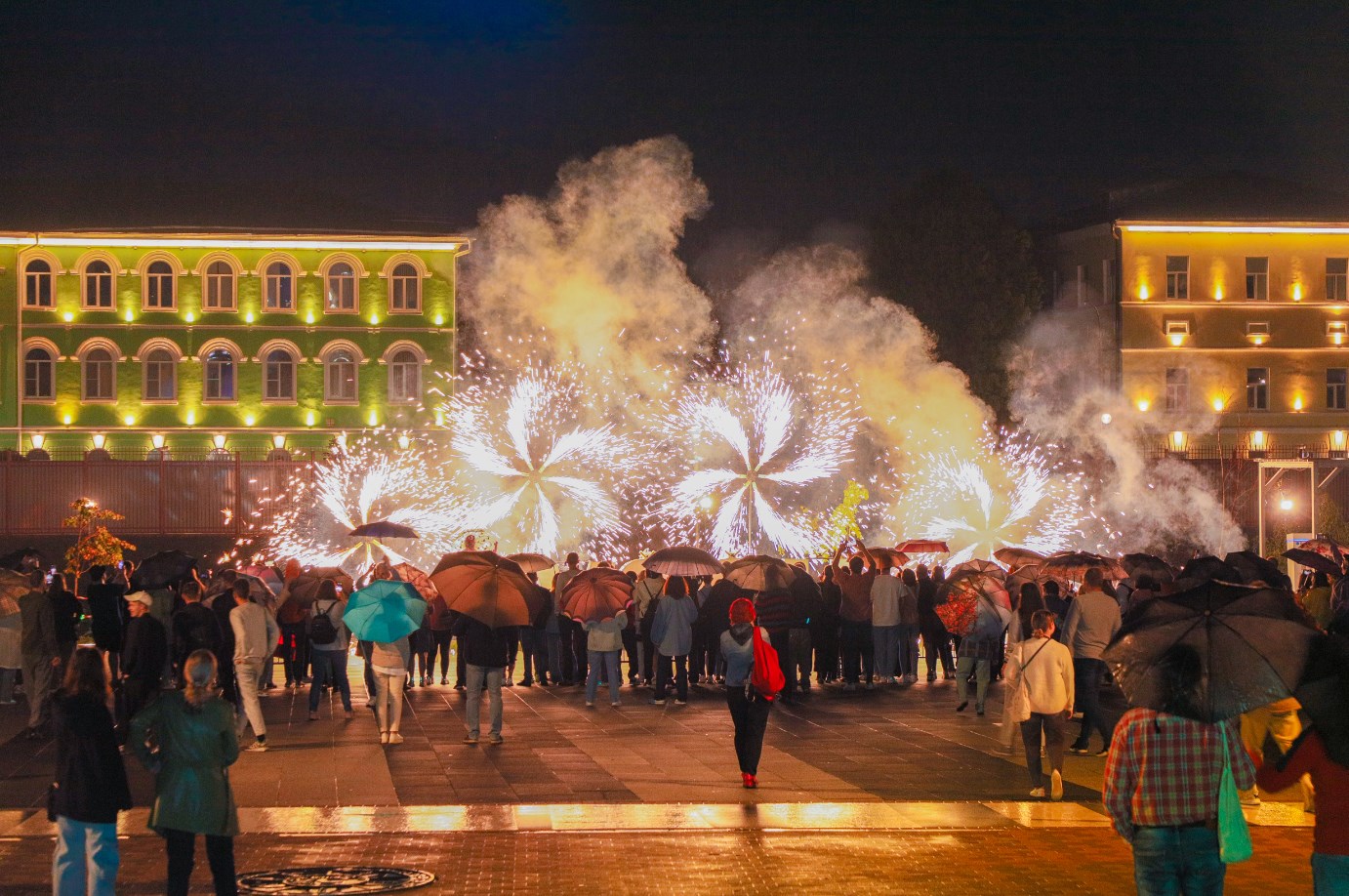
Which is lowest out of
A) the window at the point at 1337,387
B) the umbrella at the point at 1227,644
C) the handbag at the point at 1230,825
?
the handbag at the point at 1230,825

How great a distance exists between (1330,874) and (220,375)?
170ft

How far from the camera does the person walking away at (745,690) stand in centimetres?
1422

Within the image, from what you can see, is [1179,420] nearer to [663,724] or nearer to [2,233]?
[2,233]

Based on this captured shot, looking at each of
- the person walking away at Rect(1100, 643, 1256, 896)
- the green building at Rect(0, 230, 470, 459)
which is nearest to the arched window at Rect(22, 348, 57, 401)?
the green building at Rect(0, 230, 470, 459)

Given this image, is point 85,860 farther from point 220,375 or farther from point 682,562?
point 220,375

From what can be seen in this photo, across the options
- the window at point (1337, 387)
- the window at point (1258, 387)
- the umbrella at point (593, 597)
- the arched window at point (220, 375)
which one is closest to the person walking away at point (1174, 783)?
the umbrella at point (593, 597)

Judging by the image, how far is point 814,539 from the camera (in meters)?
47.7

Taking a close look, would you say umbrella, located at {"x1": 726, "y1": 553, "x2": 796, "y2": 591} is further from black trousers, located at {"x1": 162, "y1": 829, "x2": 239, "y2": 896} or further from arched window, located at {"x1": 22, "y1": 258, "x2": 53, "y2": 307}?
arched window, located at {"x1": 22, "y1": 258, "x2": 53, "y2": 307}

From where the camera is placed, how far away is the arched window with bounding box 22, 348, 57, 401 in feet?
182

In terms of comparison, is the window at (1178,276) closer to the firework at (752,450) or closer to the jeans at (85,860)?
the firework at (752,450)

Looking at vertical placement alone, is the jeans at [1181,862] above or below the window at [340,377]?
below

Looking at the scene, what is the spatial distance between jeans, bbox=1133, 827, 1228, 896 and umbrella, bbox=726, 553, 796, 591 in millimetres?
14315

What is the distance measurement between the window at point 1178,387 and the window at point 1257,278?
143 inches

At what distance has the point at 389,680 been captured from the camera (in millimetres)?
16953
